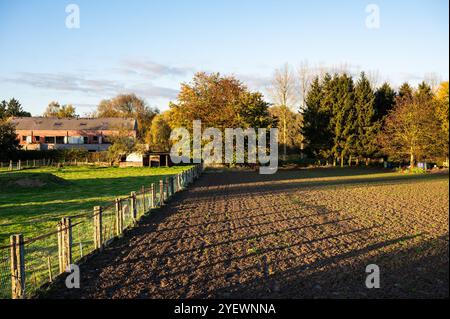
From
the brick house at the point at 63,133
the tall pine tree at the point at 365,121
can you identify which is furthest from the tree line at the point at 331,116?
the brick house at the point at 63,133

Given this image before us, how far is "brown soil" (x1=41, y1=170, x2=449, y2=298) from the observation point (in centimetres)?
652

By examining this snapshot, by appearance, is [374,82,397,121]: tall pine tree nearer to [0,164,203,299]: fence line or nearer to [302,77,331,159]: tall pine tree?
[302,77,331,159]: tall pine tree

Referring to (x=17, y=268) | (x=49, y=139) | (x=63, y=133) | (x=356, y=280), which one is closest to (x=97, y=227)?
(x=17, y=268)

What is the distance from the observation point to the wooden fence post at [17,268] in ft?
20.1

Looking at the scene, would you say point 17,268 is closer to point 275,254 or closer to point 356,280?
point 275,254

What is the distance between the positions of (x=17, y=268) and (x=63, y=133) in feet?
209

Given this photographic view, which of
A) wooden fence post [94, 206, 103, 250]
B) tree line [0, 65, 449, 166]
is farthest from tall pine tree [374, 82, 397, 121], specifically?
wooden fence post [94, 206, 103, 250]

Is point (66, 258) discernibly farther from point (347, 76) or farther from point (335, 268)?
point (347, 76)

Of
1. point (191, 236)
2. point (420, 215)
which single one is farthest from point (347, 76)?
point (191, 236)

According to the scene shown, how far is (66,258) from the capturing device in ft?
25.5

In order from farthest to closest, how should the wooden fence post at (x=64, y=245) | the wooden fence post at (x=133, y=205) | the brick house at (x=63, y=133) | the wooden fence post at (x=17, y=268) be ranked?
1. the brick house at (x=63, y=133)
2. the wooden fence post at (x=133, y=205)
3. the wooden fence post at (x=64, y=245)
4. the wooden fence post at (x=17, y=268)

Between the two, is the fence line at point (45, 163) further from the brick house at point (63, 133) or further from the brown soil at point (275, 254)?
the brown soil at point (275, 254)

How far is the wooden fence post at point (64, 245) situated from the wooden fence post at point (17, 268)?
1.40 m
